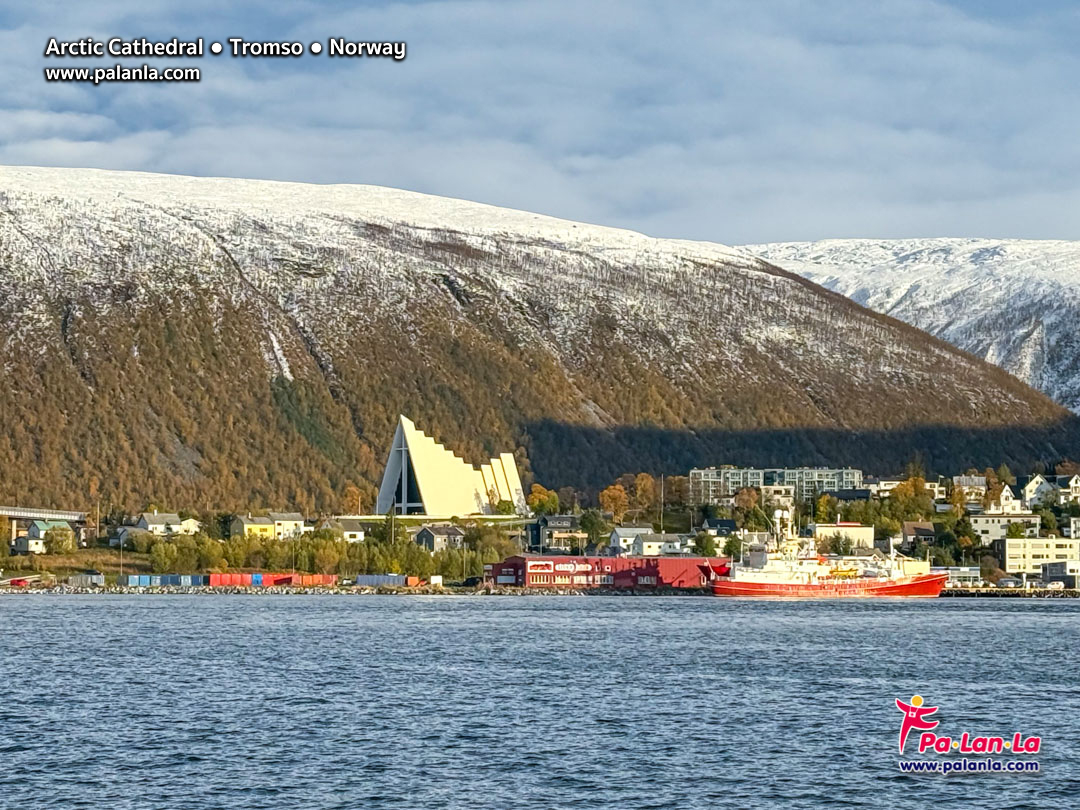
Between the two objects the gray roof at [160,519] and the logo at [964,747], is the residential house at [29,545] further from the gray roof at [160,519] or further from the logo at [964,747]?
the logo at [964,747]

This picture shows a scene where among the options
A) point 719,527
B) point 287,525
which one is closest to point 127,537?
point 287,525

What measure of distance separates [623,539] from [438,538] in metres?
16.6

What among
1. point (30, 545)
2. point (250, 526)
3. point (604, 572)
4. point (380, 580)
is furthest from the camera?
point (250, 526)

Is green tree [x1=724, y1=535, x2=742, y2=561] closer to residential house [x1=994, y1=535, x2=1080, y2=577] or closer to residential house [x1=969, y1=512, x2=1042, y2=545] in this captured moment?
residential house [x1=994, y1=535, x2=1080, y2=577]

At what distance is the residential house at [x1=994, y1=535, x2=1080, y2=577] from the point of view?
565ft

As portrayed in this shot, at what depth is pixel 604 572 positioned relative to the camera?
15700 cm

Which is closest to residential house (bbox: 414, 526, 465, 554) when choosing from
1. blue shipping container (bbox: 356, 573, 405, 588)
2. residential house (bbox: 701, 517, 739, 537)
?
blue shipping container (bbox: 356, 573, 405, 588)

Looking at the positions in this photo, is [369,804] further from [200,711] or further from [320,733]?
[200,711]

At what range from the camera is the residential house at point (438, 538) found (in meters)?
172

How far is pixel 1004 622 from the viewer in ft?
354

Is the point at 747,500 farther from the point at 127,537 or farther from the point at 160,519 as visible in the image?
the point at 127,537

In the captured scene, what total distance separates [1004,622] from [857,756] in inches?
2434

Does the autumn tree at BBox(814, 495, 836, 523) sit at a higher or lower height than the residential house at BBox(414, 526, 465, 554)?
higher

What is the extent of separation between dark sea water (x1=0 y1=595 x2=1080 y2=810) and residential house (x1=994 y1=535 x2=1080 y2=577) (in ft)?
238
